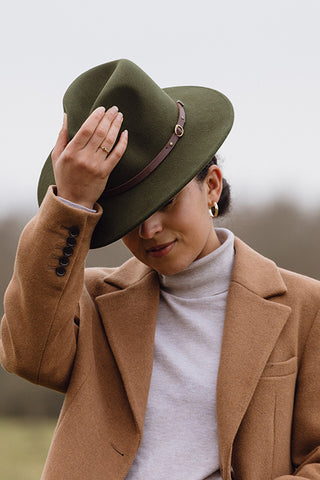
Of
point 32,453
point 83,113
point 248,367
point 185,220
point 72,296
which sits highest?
point 83,113

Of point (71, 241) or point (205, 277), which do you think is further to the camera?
point (205, 277)

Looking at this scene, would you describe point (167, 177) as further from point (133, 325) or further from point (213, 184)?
point (133, 325)

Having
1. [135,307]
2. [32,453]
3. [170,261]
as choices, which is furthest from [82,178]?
[32,453]

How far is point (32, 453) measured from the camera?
1430 centimetres

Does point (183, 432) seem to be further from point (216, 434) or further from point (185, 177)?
point (185, 177)

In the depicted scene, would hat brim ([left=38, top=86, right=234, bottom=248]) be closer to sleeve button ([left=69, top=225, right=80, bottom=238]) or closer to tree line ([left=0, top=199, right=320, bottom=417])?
sleeve button ([left=69, top=225, right=80, bottom=238])

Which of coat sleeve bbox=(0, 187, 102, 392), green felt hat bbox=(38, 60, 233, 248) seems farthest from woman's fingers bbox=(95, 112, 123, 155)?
coat sleeve bbox=(0, 187, 102, 392)

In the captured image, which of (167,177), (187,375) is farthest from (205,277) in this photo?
(167,177)

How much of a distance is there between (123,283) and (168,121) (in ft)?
2.21

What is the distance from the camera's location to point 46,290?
2301mm

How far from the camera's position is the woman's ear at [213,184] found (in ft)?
8.71

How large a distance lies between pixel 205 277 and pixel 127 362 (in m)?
0.42

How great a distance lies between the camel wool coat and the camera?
2.31m

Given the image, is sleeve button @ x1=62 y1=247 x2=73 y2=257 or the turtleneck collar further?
the turtleneck collar
